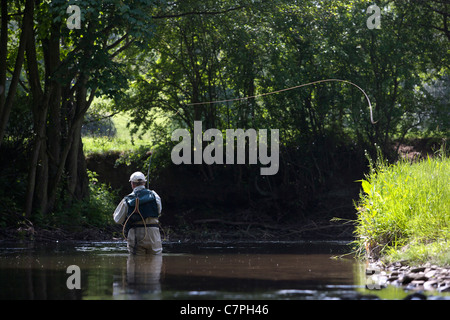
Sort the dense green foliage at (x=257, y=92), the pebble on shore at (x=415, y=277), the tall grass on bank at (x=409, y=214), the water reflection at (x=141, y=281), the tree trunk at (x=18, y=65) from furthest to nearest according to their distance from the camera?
the dense green foliage at (x=257, y=92) < the tree trunk at (x=18, y=65) < the tall grass on bank at (x=409, y=214) < the pebble on shore at (x=415, y=277) < the water reflection at (x=141, y=281)

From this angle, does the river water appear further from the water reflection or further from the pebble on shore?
the pebble on shore

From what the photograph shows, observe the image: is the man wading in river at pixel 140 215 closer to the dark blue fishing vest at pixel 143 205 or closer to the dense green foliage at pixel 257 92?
the dark blue fishing vest at pixel 143 205

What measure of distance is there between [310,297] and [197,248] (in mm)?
7215

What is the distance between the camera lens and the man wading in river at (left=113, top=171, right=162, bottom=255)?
1106cm

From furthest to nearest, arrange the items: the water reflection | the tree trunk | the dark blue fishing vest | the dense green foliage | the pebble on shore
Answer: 1. the dense green foliage
2. the tree trunk
3. the dark blue fishing vest
4. the pebble on shore
5. the water reflection

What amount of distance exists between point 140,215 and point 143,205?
6.5 inches

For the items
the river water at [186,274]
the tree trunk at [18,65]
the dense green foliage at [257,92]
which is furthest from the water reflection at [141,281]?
the dense green foliage at [257,92]

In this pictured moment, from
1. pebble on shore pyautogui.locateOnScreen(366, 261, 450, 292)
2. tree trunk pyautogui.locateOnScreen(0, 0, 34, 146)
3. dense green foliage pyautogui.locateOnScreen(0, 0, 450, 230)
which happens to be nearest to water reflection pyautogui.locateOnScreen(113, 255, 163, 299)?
pebble on shore pyautogui.locateOnScreen(366, 261, 450, 292)

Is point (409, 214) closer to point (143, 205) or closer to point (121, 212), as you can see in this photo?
point (143, 205)

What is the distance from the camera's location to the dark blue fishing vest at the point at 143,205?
1103 centimetres

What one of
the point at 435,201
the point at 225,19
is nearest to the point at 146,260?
the point at 435,201

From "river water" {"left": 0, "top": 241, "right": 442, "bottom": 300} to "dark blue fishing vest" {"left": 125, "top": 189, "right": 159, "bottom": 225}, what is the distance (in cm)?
68

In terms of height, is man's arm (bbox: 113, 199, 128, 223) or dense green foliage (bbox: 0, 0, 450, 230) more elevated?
dense green foliage (bbox: 0, 0, 450, 230)

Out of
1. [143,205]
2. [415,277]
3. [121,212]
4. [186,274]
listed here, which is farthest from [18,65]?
[415,277]
